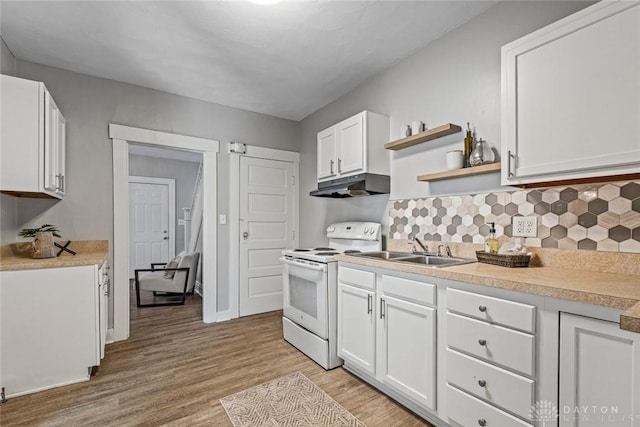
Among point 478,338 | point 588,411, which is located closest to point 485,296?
point 478,338

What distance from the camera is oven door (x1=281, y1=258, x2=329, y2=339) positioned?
7.80 ft

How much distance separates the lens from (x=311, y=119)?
3881 mm

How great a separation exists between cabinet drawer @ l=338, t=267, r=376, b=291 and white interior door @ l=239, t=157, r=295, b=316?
174cm

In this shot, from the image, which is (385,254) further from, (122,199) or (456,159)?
(122,199)

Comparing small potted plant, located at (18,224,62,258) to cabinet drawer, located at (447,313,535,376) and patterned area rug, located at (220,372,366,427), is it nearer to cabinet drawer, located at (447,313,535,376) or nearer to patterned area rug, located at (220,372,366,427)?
patterned area rug, located at (220,372,366,427)

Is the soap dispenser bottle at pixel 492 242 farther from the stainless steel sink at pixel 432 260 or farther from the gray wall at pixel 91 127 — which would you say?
the gray wall at pixel 91 127

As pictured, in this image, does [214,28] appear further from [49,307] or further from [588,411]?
[588,411]

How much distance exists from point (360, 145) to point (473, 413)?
199 cm

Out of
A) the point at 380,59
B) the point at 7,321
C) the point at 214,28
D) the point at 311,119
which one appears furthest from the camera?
the point at 311,119

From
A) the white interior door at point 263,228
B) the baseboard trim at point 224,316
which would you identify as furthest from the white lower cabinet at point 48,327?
the white interior door at point 263,228

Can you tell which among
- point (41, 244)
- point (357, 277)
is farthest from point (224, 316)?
point (357, 277)

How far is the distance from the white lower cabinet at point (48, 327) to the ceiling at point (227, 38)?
5.70 ft

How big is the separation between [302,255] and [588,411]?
1.97m

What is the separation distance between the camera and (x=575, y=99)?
1.36m
